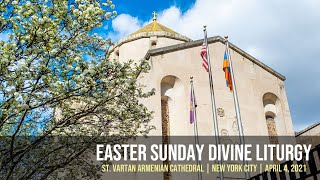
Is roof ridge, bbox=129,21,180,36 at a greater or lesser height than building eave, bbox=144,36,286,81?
greater

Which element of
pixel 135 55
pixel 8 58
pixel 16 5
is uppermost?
pixel 135 55

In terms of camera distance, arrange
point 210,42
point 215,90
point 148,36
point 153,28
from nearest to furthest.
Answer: point 215,90 → point 210,42 → point 148,36 → point 153,28

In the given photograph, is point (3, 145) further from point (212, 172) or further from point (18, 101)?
point (212, 172)

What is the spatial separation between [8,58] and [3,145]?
447cm

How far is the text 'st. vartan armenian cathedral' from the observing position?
62.3 ft

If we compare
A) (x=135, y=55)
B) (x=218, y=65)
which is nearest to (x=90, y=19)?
(x=218, y=65)

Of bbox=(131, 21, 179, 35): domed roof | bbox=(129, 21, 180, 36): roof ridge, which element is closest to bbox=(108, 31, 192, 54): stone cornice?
bbox=(131, 21, 179, 35): domed roof

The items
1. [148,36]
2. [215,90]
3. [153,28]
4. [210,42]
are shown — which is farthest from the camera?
[153,28]

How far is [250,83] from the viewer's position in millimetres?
21719

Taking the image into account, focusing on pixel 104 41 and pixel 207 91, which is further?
pixel 207 91

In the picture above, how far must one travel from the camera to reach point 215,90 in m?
20.2

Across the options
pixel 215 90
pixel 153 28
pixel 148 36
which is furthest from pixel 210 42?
pixel 153 28

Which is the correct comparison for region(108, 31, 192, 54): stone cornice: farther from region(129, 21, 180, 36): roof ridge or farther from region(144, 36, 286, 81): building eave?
region(144, 36, 286, 81): building eave

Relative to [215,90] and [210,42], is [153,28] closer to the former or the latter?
[210,42]
